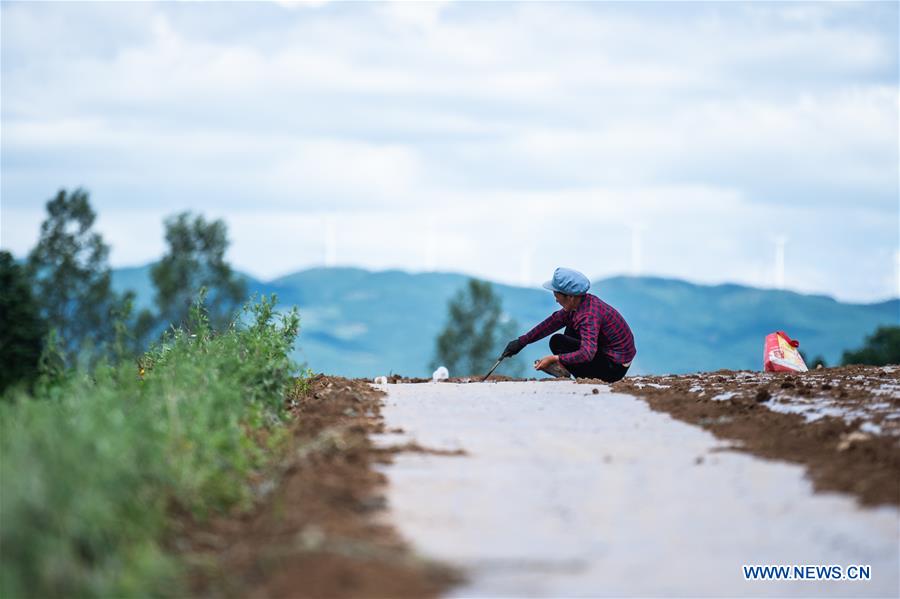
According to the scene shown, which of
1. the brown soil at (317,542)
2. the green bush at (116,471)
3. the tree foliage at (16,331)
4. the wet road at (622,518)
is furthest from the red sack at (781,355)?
the tree foliage at (16,331)

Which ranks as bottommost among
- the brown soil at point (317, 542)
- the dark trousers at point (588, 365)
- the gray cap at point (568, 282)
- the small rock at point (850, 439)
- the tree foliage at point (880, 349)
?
the tree foliage at point (880, 349)

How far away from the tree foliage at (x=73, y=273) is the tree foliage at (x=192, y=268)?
19.9 ft

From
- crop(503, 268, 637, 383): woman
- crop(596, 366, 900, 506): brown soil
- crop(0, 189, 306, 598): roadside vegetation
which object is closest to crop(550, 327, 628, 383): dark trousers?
crop(503, 268, 637, 383): woman

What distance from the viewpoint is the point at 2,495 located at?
5512mm

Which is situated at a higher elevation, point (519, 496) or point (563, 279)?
point (563, 279)

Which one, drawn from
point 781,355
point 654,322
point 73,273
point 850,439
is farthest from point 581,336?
point 654,322

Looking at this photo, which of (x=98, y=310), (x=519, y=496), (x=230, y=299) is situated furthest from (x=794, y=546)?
(x=230, y=299)

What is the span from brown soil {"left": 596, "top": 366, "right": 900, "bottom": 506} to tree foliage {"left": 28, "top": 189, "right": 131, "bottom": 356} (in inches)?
2241

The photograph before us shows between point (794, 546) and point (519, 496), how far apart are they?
142cm

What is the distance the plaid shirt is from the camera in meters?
13.2

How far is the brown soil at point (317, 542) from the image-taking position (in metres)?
5.14

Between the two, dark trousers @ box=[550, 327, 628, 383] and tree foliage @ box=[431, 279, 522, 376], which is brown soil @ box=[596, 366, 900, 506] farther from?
tree foliage @ box=[431, 279, 522, 376]

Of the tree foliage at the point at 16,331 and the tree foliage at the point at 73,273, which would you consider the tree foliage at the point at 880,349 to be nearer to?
the tree foliage at the point at 73,273

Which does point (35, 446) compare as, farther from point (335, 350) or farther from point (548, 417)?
point (335, 350)
